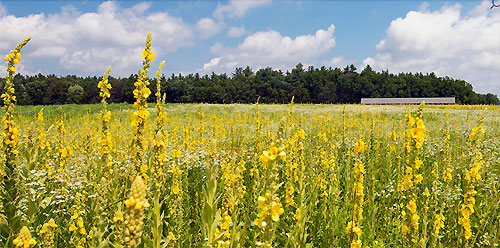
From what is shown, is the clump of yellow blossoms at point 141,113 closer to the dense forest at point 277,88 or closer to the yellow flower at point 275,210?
the yellow flower at point 275,210

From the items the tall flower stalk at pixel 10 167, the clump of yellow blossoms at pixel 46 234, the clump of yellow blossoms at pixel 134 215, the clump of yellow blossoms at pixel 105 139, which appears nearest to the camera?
the clump of yellow blossoms at pixel 134 215

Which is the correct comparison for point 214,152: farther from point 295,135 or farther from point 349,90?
point 349,90

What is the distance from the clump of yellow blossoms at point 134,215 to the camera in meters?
1.15

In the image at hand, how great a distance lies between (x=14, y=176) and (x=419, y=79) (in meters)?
85.4

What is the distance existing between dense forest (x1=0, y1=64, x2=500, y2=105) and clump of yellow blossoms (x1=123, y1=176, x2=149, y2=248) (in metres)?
65.9

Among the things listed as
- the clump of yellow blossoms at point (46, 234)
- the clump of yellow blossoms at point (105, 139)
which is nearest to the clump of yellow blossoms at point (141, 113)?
the clump of yellow blossoms at point (105, 139)

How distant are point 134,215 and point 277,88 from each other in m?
80.6

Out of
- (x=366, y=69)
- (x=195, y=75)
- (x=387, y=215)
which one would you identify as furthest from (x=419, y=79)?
(x=387, y=215)

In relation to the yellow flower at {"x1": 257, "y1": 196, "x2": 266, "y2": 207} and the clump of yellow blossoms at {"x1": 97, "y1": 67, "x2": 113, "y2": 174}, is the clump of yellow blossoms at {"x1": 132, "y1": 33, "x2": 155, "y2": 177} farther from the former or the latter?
the yellow flower at {"x1": 257, "y1": 196, "x2": 266, "y2": 207}

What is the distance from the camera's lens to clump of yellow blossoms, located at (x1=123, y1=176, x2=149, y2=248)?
115 centimetres

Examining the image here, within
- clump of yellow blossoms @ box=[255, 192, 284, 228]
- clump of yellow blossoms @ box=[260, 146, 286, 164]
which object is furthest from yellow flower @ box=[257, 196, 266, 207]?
clump of yellow blossoms @ box=[260, 146, 286, 164]

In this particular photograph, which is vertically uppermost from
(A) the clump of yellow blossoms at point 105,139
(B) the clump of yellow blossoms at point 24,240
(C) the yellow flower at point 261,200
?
(A) the clump of yellow blossoms at point 105,139

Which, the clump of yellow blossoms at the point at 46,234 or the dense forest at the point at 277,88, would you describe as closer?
the clump of yellow blossoms at the point at 46,234

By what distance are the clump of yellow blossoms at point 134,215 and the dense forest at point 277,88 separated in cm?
6591
